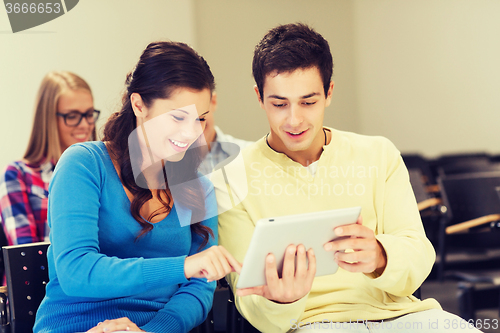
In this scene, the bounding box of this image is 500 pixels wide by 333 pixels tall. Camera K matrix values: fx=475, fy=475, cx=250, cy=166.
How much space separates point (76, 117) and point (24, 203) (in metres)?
0.46

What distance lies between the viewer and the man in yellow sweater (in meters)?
1.16

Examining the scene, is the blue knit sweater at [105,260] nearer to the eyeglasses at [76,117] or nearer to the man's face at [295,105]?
the man's face at [295,105]

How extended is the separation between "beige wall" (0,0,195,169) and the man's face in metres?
1.86

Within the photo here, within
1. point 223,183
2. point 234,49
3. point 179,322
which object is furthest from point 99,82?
point 179,322

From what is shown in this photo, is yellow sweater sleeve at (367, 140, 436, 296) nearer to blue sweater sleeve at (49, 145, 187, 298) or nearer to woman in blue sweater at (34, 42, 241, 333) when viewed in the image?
woman in blue sweater at (34, 42, 241, 333)

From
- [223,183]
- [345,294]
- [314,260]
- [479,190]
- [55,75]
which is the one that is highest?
[55,75]

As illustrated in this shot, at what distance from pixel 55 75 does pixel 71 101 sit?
7.0 inches

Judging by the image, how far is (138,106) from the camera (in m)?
1.25

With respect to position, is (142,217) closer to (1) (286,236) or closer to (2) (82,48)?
(1) (286,236)

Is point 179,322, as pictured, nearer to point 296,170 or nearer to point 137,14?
point 296,170

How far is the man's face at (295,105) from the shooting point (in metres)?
1.31

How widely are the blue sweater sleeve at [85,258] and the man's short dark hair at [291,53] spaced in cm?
57

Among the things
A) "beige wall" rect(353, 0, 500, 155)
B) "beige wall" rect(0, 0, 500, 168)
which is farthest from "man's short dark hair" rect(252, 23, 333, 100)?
"beige wall" rect(353, 0, 500, 155)

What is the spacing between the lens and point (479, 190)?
2688 mm
